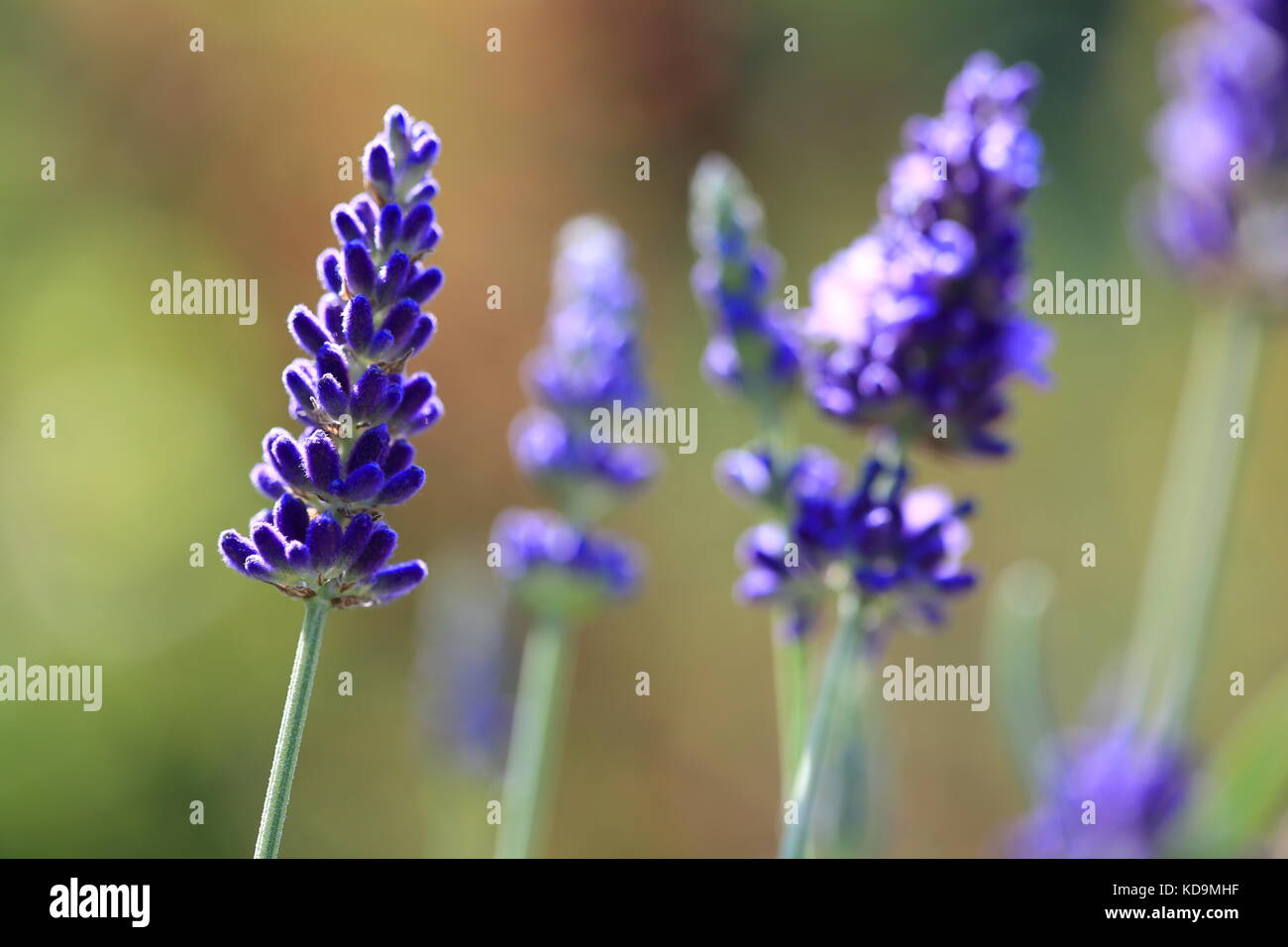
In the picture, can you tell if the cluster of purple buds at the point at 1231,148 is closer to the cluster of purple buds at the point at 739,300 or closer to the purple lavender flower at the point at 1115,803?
the purple lavender flower at the point at 1115,803

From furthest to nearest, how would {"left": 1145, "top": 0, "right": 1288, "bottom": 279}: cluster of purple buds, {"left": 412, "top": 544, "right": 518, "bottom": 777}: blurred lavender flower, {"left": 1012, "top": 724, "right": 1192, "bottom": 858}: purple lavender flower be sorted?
{"left": 412, "top": 544, "right": 518, "bottom": 777}: blurred lavender flower, {"left": 1145, "top": 0, "right": 1288, "bottom": 279}: cluster of purple buds, {"left": 1012, "top": 724, "right": 1192, "bottom": 858}: purple lavender flower

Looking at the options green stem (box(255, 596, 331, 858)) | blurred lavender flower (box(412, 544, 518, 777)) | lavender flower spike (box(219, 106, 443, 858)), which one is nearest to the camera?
green stem (box(255, 596, 331, 858))

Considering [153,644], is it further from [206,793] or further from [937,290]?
[937,290]

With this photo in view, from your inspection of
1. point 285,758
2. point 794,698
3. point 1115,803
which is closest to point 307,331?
point 285,758

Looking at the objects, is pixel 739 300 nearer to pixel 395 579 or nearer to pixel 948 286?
pixel 948 286

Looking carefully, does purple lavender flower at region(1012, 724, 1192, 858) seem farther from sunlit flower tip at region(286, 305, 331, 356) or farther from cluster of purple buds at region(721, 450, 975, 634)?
sunlit flower tip at region(286, 305, 331, 356)

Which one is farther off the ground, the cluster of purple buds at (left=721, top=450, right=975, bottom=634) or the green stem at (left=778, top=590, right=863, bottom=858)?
the cluster of purple buds at (left=721, top=450, right=975, bottom=634)

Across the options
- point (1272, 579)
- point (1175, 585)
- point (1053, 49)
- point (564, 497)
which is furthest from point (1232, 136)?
point (1053, 49)

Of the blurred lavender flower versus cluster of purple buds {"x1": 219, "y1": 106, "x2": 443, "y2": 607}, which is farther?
the blurred lavender flower

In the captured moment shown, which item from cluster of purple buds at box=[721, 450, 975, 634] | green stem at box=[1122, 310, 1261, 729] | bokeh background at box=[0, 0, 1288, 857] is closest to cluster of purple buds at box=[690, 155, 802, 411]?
cluster of purple buds at box=[721, 450, 975, 634]
